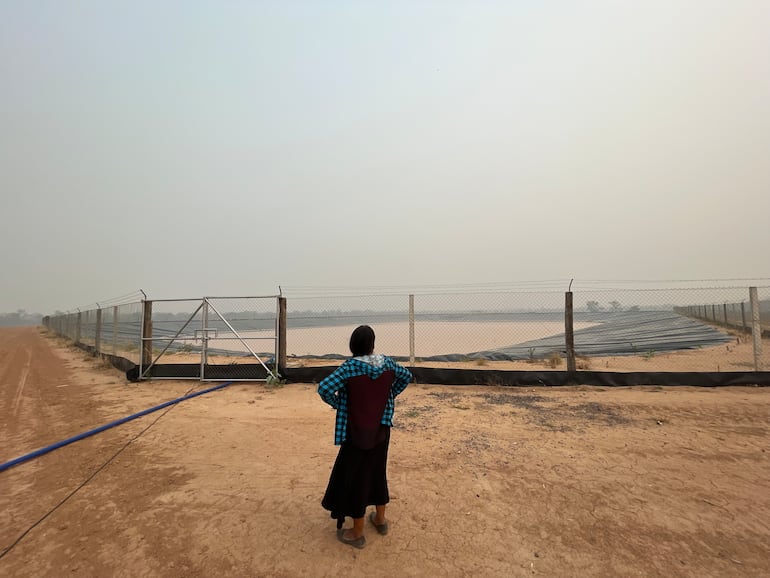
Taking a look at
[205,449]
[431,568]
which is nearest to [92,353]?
[205,449]

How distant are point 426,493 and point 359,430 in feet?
4.33

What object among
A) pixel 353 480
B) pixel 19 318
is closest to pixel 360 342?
pixel 353 480

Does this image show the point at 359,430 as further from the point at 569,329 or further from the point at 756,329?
the point at 756,329

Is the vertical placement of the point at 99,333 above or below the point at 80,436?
above

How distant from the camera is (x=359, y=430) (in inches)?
97.1

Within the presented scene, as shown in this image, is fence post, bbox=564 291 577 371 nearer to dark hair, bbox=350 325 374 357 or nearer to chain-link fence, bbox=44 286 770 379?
chain-link fence, bbox=44 286 770 379

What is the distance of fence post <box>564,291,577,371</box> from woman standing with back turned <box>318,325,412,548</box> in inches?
248

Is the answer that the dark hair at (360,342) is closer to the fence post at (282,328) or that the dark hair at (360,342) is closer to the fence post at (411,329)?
the fence post at (411,329)

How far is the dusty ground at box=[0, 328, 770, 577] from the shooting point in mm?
2410

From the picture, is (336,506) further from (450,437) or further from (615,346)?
(615,346)

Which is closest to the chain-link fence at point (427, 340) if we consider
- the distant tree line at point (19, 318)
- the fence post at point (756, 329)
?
the fence post at point (756, 329)

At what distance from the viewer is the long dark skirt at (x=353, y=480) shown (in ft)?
8.23

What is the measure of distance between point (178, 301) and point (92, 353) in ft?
28.7

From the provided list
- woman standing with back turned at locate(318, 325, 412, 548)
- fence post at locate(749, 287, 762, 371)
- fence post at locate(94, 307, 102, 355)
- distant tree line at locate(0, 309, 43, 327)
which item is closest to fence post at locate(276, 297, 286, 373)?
woman standing with back turned at locate(318, 325, 412, 548)
